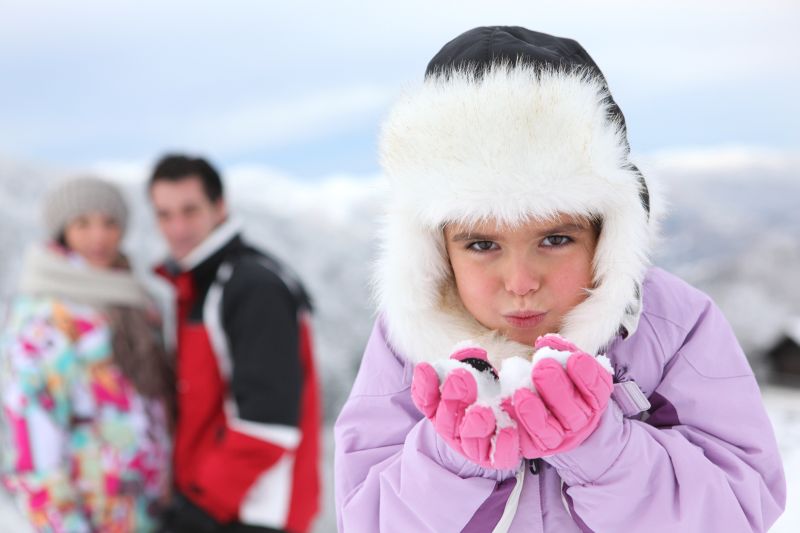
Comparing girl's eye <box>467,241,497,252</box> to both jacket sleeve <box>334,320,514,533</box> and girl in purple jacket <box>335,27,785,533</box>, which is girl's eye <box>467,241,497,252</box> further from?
jacket sleeve <box>334,320,514,533</box>

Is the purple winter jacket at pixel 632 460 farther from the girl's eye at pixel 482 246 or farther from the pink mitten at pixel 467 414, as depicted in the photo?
the girl's eye at pixel 482 246

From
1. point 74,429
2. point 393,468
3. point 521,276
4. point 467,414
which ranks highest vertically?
point 521,276

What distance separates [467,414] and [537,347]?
136 mm

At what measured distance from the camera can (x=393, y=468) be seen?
3.28 feet

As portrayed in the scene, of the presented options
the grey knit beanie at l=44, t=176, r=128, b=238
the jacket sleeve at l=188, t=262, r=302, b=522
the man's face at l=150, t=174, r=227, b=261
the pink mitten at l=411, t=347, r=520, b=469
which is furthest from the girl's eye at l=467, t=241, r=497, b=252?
the grey knit beanie at l=44, t=176, r=128, b=238

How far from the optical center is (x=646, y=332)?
103 centimetres

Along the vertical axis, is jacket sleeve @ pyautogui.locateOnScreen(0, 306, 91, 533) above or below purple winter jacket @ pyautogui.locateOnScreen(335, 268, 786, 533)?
below

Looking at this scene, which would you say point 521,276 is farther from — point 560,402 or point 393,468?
point 393,468

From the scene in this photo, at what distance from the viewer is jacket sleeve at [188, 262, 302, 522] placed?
2096mm

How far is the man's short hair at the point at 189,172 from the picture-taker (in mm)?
2396

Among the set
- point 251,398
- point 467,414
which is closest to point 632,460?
point 467,414

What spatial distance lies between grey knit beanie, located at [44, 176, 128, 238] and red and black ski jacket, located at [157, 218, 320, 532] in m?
0.31

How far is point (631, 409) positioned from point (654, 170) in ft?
1.19

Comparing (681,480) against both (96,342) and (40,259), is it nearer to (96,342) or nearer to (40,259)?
(96,342)
